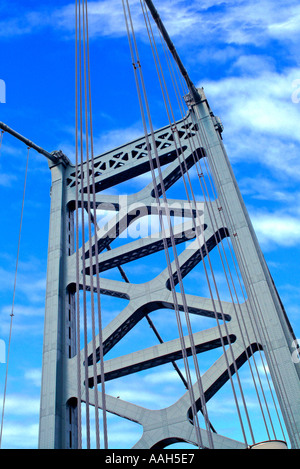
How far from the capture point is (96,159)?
13.3 metres

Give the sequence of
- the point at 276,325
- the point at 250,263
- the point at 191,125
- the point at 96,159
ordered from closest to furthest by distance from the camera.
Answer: the point at 276,325, the point at 250,263, the point at 191,125, the point at 96,159

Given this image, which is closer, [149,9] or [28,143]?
[149,9]

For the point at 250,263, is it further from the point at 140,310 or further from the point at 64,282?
the point at 64,282

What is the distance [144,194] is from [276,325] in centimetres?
515

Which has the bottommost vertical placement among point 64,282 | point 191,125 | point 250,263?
point 250,263

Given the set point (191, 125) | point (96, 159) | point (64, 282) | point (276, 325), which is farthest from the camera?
point (96, 159)

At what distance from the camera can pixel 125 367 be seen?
9859 mm

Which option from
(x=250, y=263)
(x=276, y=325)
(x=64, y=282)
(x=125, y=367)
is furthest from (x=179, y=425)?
(x=64, y=282)

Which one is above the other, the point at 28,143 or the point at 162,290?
the point at 28,143

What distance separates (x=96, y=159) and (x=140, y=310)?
16.1ft
